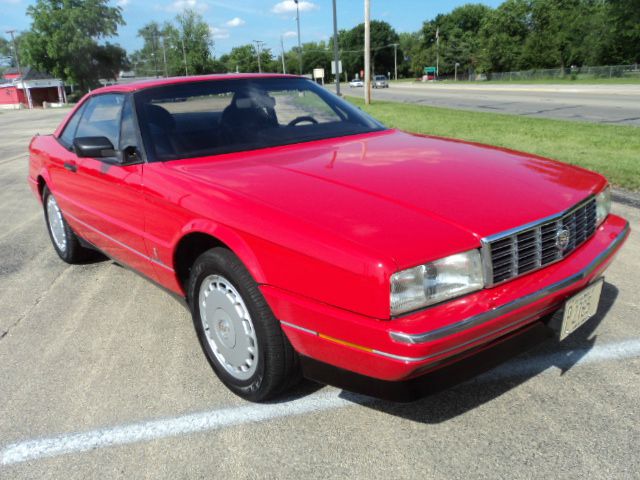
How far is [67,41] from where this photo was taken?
2562 inches

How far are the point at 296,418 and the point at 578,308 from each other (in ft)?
4.24

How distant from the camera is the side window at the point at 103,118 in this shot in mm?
3432

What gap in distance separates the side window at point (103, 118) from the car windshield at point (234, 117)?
312 millimetres

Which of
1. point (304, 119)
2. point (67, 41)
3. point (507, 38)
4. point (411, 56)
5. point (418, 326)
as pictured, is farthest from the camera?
point (411, 56)

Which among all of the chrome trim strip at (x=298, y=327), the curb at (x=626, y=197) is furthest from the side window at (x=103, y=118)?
the curb at (x=626, y=197)

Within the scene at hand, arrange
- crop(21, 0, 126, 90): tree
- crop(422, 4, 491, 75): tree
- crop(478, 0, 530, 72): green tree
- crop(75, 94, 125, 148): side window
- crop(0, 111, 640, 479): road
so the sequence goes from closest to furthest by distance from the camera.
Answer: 1. crop(0, 111, 640, 479): road
2. crop(75, 94, 125, 148): side window
3. crop(21, 0, 126, 90): tree
4. crop(478, 0, 530, 72): green tree
5. crop(422, 4, 491, 75): tree

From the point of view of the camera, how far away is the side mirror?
3.05 meters

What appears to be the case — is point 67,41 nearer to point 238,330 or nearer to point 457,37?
point 457,37

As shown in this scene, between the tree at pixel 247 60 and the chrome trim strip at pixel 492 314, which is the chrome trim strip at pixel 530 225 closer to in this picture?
the chrome trim strip at pixel 492 314

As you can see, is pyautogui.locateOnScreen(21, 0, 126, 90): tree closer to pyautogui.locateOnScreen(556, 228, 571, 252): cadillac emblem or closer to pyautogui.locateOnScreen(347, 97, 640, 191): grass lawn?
pyautogui.locateOnScreen(347, 97, 640, 191): grass lawn

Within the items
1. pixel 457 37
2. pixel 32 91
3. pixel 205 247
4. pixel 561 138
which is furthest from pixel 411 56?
pixel 205 247

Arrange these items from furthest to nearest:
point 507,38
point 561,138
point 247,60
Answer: point 247,60 → point 507,38 → point 561,138

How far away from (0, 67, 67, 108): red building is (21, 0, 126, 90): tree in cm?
175

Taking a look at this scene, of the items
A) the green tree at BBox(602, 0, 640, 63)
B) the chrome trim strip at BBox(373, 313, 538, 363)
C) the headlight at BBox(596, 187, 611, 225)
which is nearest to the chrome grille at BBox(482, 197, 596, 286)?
the chrome trim strip at BBox(373, 313, 538, 363)
